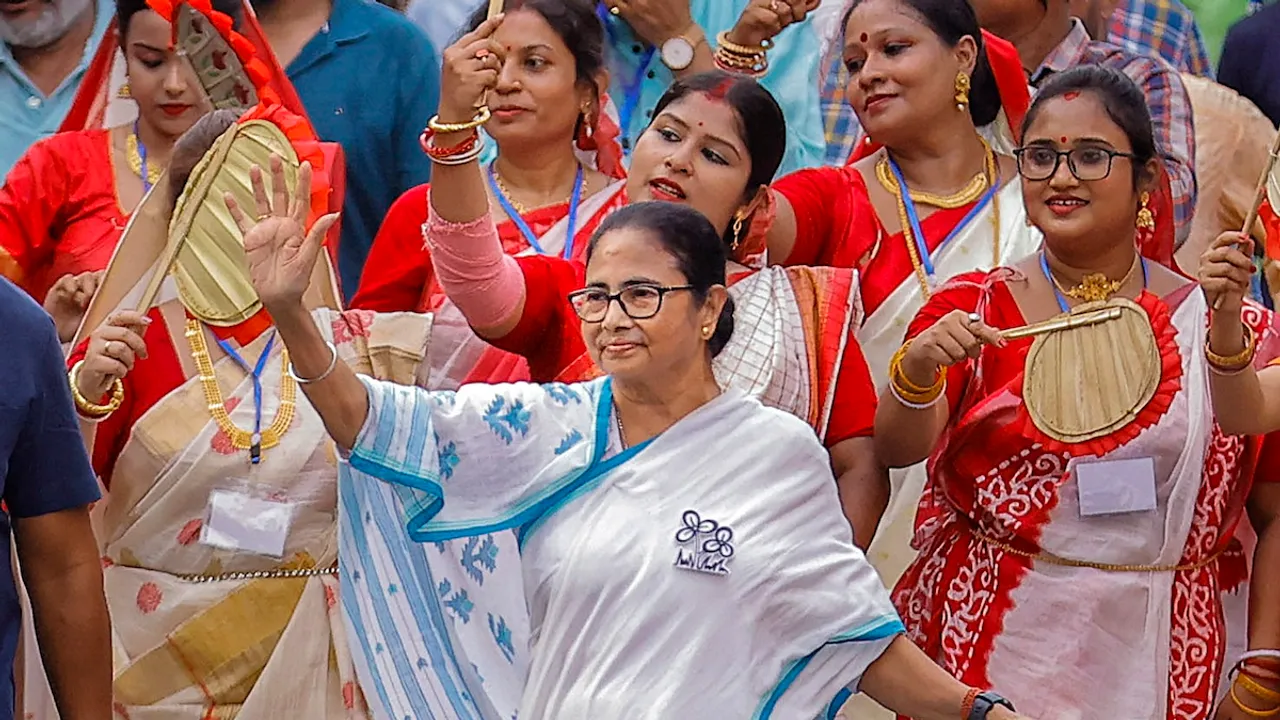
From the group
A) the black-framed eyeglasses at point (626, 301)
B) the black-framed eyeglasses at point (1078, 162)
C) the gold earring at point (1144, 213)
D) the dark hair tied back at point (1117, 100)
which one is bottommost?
the gold earring at point (1144, 213)

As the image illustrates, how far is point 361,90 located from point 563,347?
1.46 meters

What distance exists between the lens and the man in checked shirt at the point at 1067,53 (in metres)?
5.64

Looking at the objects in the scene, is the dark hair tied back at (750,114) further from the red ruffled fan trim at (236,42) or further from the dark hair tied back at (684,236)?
the red ruffled fan trim at (236,42)

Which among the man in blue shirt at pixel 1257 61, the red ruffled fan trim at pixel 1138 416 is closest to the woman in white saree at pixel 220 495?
the red ruffled fan trim at pixel 1138 416

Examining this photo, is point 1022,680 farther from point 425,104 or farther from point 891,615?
point 425,104

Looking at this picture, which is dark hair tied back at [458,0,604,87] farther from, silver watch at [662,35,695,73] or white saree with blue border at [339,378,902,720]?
white saree with blue border at [339,378,902,720]

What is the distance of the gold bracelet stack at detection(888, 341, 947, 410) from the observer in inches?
175

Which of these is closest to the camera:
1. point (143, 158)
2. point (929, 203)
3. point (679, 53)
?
point (143, 158)

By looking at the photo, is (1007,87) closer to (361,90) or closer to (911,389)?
(911,389)

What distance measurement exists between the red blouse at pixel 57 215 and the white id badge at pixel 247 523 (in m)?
0.63

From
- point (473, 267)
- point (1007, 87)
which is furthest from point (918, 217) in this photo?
point (473, 267)

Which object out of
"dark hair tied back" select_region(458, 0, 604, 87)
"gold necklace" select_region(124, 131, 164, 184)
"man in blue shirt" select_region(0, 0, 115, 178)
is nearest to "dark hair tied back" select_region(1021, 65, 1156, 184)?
"dark hair tied back" select_region(458, 0, 604, 87)

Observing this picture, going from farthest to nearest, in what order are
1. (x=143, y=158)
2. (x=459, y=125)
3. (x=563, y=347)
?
(x=143, y=158), (x=563, y=347), (x=459, y=125)

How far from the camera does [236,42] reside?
487 cm
